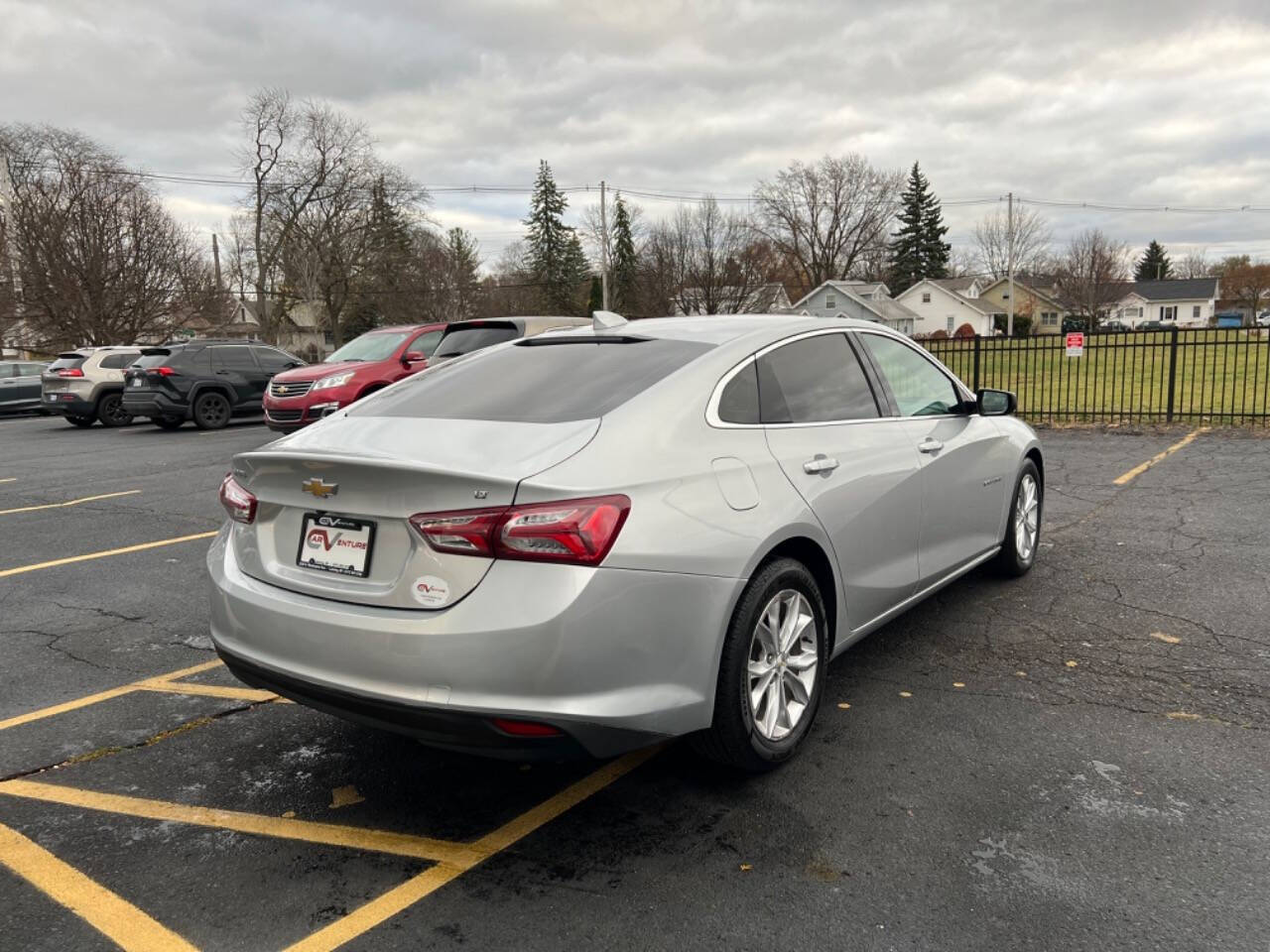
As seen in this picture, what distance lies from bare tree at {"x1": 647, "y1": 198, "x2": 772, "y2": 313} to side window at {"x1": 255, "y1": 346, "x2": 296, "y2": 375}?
3242 cm

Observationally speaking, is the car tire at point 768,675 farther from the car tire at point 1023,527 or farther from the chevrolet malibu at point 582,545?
the car tire at point 1023,527

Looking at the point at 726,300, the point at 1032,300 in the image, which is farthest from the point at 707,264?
the point at 1032,300

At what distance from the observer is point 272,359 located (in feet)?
58.5

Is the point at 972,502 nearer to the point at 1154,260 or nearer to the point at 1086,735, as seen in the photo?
the point at 1086,735

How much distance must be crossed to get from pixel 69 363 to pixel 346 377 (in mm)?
9628

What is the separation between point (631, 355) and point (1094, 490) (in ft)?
21.4

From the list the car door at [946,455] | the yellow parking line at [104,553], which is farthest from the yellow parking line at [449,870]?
the yellow parking line at [104,553]

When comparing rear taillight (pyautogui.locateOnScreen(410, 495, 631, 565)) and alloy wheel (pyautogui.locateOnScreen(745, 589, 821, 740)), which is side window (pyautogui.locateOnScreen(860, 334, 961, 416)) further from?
rear taillight (pyautogui.locateOnScreen(410, 495, 631, 565))

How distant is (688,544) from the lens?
8.87ft

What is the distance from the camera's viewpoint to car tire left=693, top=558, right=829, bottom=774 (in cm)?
289

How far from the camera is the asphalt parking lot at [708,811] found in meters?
2.40

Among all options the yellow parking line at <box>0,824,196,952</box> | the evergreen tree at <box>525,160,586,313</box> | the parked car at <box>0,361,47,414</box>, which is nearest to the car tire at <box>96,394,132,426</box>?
the parked car at <box>0,361,47,414</box>

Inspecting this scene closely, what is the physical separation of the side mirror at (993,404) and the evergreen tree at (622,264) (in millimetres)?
46283

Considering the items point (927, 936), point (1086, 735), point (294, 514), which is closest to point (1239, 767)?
point (1086, 735)
